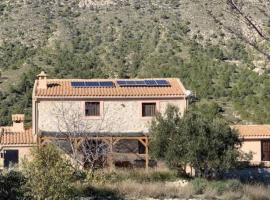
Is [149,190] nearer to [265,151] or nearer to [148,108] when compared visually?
[148,108]

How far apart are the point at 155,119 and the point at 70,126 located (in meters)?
3.93

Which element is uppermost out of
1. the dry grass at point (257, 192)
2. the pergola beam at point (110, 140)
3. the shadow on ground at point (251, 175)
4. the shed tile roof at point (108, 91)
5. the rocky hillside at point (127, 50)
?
the rocky hillside at point (127, 50)

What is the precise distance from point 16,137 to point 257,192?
1233cm

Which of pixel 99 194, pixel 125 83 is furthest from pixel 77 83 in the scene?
pixel 99 194

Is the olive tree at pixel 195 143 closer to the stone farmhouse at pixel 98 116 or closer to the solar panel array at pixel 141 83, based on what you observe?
the stone farmhouse at pixel 98 116

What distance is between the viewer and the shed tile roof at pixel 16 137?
3192 cm

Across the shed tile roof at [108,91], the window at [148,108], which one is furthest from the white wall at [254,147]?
the window at [148,108]

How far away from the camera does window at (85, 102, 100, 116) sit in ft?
105

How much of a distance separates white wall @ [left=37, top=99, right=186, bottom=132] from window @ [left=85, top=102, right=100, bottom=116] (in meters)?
0.23

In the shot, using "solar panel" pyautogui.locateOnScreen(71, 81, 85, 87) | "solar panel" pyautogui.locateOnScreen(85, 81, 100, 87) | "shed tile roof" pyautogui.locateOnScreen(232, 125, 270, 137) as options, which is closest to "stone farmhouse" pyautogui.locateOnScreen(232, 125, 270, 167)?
"shed tile roof" pyautogui.locateOnScreen(232, 125, 270, 137)

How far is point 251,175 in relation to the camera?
32.6 meters

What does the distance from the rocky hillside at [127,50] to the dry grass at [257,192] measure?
17739mm

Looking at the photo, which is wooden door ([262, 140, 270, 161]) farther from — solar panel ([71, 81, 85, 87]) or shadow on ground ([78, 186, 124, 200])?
shadow on ground ([78, 186, 124, 200])

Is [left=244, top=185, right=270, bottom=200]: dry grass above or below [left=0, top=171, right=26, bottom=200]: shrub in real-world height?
below
